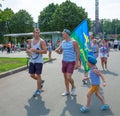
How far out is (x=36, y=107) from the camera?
750cm

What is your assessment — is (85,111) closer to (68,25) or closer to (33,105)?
(33,105)

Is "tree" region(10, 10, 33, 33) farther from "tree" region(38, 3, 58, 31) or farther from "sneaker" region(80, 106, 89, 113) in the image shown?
"sneaker" region(80, 106, 89, 113)

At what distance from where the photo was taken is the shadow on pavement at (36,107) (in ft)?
22.7

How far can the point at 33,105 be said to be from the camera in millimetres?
7703

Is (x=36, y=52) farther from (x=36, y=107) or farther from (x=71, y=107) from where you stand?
(x=71, y=107)

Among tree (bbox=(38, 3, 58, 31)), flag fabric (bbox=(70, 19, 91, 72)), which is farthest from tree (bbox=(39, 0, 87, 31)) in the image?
flag fabric (bbox=(70, 19, 91, 72))

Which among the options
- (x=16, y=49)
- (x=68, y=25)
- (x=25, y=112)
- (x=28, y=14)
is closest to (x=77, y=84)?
(x=25, y=112)

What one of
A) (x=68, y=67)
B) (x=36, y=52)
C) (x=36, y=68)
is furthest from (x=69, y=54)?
(x=36, y=68)

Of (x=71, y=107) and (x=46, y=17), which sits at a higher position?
(x=46, y=17)

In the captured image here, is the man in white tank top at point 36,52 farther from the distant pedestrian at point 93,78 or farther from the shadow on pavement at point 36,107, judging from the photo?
the distant pedestrian at point 93,78

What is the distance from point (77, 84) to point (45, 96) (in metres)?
2.40

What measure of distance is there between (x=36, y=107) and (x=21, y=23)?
76745mm

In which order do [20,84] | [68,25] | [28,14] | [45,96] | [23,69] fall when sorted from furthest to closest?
[28,14]
[68,25]
[23,69]
[20,84]
[45,96]

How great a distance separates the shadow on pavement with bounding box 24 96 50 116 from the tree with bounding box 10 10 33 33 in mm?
73817
